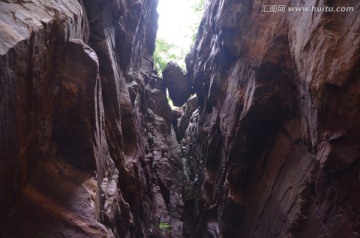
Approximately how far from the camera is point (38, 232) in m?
4.22

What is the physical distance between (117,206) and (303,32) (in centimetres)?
599

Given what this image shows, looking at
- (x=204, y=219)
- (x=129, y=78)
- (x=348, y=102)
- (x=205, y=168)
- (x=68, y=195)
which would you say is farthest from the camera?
(x=205, y=168)

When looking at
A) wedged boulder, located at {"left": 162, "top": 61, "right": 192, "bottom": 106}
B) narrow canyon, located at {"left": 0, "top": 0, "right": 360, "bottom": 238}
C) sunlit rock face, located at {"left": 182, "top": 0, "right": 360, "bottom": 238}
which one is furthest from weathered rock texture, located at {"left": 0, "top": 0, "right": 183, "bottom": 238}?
wedged boulder, located at {"left": 162, "top": 61, "right": 192, "bottom": 106}

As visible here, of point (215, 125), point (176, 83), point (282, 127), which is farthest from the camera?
point (176, 83)

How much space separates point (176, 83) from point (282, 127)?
51.6ft

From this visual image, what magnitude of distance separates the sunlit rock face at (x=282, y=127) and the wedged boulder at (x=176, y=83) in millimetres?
8429

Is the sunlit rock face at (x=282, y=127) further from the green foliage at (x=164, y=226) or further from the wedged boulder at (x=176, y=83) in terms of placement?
the wedged boulder at (x=176, y=83)

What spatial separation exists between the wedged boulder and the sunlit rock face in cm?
843

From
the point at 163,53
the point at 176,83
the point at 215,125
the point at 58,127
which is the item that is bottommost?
the point at 58,127

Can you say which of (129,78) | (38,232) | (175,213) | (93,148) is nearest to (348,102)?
(93,148)

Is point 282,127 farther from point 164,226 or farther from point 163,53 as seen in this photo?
point 163,53

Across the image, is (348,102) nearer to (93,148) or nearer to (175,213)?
(93,148)

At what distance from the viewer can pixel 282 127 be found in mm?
9328

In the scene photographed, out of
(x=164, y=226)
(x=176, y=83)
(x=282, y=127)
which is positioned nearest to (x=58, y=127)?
(x=282, y=127)
